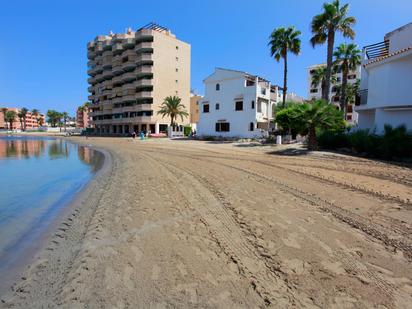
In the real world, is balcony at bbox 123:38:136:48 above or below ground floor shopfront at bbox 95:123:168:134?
above

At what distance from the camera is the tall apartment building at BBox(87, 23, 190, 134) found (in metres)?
64.1

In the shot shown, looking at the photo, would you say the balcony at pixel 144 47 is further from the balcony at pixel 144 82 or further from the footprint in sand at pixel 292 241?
the footprint in sand at pixel 292 241

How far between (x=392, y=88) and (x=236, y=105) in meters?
23.8

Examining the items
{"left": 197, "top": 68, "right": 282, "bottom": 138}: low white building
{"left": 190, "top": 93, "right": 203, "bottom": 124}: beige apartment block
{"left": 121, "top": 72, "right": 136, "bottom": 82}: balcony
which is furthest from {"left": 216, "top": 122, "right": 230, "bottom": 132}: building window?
{"left": 121, "top": 72, "right": 136, "bottom": 82}: balcony

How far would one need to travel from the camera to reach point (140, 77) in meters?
66.7

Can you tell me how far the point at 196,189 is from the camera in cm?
888

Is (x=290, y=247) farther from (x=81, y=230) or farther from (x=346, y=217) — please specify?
(x=81, y=230)

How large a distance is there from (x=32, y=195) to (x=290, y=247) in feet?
32.4

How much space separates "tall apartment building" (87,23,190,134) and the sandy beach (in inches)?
2308

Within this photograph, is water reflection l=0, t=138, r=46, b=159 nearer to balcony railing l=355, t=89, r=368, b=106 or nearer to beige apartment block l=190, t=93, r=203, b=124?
balcony railing l=355, t=89, r=368, b=106

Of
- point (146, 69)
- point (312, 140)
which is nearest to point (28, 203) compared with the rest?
point (312, 140)

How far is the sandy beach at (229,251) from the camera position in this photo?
3.22 m

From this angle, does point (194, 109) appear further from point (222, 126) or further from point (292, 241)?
point (292, 241)

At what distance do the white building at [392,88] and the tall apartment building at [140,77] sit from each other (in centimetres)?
5032
